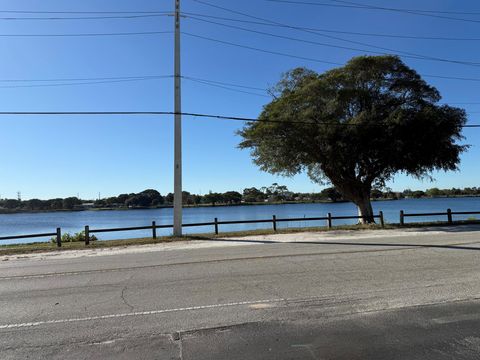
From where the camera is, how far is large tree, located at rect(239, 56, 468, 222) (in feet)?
79.9

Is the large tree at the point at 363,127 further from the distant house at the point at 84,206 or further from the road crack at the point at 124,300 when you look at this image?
the distant house at the point at 84,206

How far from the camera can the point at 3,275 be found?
11.2 metres

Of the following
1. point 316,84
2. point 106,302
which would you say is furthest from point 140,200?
point 106,302

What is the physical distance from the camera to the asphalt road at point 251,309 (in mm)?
5059

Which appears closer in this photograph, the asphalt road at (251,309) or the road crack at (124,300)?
the asphalt road at (251,309)

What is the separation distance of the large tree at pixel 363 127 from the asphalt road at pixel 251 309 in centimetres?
1367

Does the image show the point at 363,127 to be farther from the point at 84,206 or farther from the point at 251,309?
the point at 84,206

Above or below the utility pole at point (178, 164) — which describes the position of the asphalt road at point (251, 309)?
below

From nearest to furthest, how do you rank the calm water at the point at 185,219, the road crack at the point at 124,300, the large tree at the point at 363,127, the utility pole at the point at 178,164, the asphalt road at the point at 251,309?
the asphalt road at the point at 251,309, the road crack at the point at 124,300, the utility pole at the point at 178,164, the large tree at the point at 363,127, the calm water at the point at 185,219

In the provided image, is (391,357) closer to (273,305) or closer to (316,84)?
(273,305)

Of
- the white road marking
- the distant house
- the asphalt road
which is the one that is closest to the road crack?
the asphalt road

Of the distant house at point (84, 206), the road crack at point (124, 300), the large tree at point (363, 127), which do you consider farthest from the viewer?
the distant house at point (84, 206)

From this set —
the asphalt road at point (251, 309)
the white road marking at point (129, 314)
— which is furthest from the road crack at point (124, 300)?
the white road marking at point (129, 314)

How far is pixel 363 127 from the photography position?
2452 centimetres
